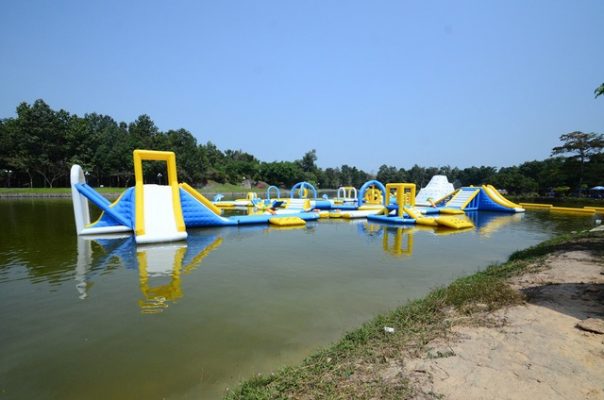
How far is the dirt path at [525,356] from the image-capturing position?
8.28 ft

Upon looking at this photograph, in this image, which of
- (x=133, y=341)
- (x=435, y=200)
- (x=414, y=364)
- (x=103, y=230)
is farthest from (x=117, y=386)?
(x=435, y=200)

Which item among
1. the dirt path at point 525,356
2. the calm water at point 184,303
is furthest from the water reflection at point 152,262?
the dirt path at point 525,356

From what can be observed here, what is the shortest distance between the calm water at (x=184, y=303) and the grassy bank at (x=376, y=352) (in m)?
0.57

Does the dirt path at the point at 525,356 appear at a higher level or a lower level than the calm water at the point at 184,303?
higher

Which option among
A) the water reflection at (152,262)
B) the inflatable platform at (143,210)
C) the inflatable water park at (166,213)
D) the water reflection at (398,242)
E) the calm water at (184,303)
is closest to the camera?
the calm water at (184,303)

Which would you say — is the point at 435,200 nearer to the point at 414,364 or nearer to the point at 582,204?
the point at 582,204

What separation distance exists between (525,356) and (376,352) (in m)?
1.36

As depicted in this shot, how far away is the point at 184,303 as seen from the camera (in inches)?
219

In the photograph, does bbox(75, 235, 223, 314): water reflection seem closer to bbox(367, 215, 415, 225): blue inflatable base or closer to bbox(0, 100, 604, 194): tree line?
bbox(367, 215, 415, 225): blue inflatable base

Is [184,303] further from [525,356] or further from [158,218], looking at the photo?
[158,218]

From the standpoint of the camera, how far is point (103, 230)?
12.1m

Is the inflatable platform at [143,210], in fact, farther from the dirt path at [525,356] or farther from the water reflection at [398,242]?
the dirt path at [525,356]

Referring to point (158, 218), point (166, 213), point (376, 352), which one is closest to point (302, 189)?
point (166, 213)

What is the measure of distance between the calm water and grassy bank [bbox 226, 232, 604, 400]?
1.87 feet
